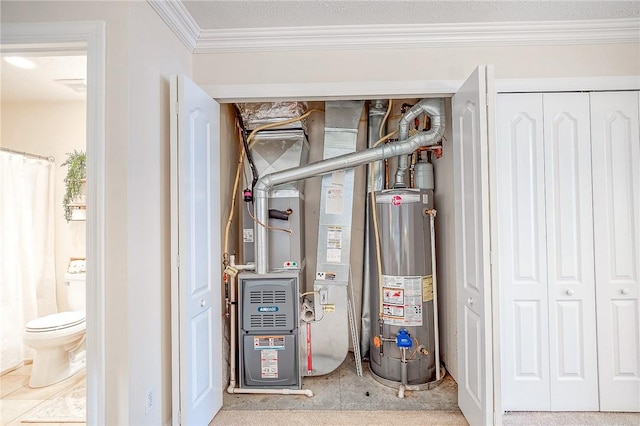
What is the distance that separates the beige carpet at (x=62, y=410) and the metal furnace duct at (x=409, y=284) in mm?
2216

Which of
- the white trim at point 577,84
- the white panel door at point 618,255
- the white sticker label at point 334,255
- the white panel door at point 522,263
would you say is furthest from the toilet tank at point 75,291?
the white panel door at point 618,255

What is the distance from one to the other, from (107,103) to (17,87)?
2.26 m

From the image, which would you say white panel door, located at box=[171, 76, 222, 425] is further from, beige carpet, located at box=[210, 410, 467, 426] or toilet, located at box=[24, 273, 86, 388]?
toilet, located at box=[24, 273, 86, 388]

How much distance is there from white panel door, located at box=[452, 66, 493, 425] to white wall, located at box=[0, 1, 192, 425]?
1726 mm

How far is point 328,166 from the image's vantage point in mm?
2523

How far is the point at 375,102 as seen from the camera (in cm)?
284

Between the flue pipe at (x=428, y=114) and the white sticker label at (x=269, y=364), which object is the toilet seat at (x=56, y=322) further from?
the flue pipe at (x=428, y=114)

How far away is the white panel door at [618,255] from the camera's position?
6.84ft

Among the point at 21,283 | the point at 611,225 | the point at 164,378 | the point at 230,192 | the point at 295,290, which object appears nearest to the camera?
the point at 164,378

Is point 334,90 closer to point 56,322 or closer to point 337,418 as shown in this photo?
point 337,418

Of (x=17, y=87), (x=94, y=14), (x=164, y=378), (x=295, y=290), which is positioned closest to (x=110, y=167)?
(x=94, y=14)

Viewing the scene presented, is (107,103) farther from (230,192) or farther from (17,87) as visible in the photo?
(17,87)

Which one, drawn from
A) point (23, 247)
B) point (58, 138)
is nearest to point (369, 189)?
point (58, 138)

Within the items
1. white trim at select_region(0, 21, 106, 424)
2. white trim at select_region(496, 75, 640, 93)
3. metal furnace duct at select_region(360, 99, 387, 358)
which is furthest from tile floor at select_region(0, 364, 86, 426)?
white trim at select_region(496, 75, 640, 93)
